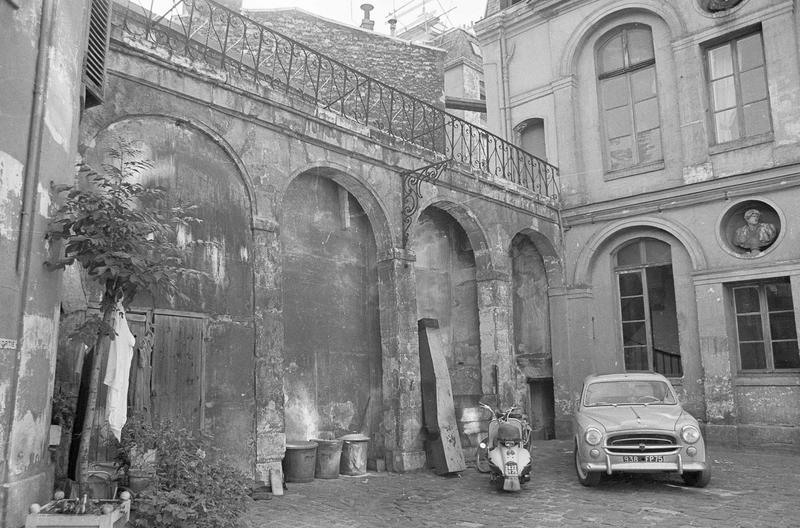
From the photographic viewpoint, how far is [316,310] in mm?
10008

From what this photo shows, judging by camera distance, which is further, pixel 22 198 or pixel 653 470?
pixel 653 470

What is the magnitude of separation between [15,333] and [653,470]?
6.97 meters

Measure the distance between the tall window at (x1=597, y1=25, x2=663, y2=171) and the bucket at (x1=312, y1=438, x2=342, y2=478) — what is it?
30.3 ft

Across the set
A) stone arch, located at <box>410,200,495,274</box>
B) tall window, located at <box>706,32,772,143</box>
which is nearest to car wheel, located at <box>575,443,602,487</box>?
stone arch, located at <box>410,200,495,274</box>

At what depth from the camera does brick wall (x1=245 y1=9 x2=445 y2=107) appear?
17.0m

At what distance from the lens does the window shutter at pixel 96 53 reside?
20.1 feet

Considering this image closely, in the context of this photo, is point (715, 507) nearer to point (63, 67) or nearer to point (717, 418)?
point (717, 418)

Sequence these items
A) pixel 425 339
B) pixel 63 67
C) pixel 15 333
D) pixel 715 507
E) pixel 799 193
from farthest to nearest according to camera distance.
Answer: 1. pixel 799 193
2. pixel 425 339
3. pixel 715 507
4. pixel 63 67
5. pixel 15 333

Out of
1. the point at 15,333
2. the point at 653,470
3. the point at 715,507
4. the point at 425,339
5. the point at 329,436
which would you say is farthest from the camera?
the point at 425,339

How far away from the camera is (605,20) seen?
1501cm

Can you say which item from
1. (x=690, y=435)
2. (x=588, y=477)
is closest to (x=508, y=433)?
(x=588, y=477)

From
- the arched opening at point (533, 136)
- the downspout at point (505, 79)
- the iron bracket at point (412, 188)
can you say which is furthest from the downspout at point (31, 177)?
the arched opening at point (533, 136)

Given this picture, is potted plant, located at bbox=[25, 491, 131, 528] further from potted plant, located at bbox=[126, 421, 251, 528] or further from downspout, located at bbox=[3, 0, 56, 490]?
downspout, located at bbox=[3, 0, 56, 490]

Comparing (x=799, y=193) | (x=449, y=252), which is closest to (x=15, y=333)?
(x=449, y=252)
